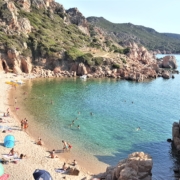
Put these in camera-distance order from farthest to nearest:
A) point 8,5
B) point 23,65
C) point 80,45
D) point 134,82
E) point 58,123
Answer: point 80,45, point 8,5, point 134,82, point 23,65, point 58,123

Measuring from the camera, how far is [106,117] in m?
36.3

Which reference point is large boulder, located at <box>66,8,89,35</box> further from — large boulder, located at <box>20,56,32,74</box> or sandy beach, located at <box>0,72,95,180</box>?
sandy beach, located at <box>0,72,95,180</box>

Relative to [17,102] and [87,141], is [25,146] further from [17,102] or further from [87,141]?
→ [17,102]

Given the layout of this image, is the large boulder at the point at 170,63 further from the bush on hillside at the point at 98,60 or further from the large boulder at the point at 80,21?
the bush on hillside at the point at 98,60

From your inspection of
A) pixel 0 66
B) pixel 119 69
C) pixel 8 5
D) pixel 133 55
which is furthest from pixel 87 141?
pixel 133 55

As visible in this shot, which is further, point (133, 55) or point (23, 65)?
point (133, 55)

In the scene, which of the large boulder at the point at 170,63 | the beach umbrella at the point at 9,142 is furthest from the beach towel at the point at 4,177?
the large boulder at the point at 170,63

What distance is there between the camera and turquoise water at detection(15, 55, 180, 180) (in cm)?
2495

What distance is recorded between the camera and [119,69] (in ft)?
249

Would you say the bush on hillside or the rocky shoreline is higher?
the bush on hillside

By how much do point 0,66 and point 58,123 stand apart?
35740 mm

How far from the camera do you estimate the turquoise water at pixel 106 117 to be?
25.0 m

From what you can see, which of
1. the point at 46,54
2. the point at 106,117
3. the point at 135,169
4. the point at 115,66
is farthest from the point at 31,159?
the point at 115,66

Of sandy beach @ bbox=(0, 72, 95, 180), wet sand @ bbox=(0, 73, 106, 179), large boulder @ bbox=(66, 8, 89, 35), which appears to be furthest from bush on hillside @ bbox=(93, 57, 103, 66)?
wet sand @ bbox=(0, 73, 106, 179)
